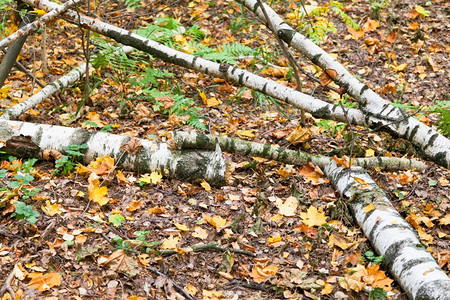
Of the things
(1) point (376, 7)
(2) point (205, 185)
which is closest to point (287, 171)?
(2) point (205, 185)

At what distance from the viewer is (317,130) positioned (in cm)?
504

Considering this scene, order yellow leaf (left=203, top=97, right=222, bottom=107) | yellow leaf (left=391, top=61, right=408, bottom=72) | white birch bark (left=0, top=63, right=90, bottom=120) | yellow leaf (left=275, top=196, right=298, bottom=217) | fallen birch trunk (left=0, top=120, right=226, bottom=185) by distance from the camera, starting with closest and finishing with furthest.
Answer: yellow leaf (left=275, top=196, right=298, bottom=217), fallen birch trunk (left=0, top=120, right=226, bottom=185), white birch bark (left=0, top=63, right=90, bottom=120), yellow leaf (left=203, top=97, right=222, bottom=107), yellow leaf (left=391, top=61, right=408, bottom=72)

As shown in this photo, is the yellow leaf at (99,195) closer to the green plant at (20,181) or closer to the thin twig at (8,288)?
the green plant at (20,181)

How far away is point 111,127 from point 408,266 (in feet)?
11.1

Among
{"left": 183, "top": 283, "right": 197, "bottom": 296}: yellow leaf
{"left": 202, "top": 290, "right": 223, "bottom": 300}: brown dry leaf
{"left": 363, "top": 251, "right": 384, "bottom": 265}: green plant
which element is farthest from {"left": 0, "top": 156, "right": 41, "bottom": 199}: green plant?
{"left": 363, "top": 251, "right": 384, "bottom": 265}: green plant

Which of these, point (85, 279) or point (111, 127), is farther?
point (111, 127)

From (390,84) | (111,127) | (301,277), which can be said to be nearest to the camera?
(301,277)

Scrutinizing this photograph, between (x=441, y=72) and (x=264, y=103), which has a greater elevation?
(x=441, y=72)

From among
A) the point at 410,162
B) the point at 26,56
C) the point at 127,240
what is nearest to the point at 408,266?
the point at 410,162

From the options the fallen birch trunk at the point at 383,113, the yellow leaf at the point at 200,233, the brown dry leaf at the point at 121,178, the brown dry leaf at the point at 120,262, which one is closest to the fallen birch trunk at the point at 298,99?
the fallen birch trunk at the point at 383,113

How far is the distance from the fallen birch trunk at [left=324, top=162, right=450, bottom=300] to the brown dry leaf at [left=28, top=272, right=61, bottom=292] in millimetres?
2387

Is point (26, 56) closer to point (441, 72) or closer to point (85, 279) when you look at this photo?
point (85, 279)

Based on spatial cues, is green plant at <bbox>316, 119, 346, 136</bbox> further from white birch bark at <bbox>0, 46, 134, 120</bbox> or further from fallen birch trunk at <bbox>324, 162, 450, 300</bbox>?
white birch bark at <bbox>0, 46, 134, 120</bbox>

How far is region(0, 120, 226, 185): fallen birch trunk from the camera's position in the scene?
3.97 meters
